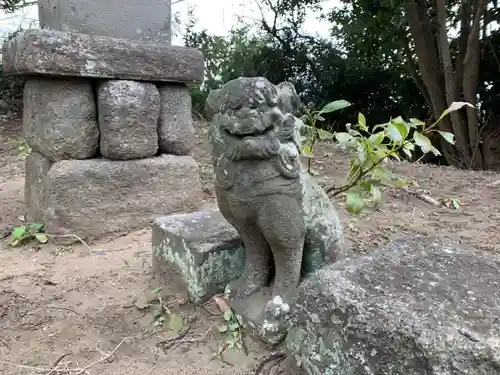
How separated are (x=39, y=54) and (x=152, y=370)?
1.53m

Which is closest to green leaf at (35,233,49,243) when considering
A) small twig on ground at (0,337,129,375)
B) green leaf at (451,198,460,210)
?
small twig on ground at (0,337,129,375)

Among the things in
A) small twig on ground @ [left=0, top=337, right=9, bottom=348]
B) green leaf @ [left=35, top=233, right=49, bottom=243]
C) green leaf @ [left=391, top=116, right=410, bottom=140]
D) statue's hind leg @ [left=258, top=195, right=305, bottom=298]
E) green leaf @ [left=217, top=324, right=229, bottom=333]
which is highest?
green leaf @ [left=391, top=116, right=410, bottom=140]

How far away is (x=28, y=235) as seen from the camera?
7.98 ft

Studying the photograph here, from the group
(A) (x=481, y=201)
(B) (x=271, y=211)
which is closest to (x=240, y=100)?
(B) (x=271, y=211)

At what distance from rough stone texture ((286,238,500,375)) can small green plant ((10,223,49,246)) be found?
1.62 m

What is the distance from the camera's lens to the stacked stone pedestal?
2314 mm

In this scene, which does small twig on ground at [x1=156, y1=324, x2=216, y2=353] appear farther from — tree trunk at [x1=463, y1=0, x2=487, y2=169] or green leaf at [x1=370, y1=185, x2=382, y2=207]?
tree trunk at [x1=463, y1=0, x2=487, y2=169]

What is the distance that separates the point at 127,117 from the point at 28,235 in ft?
2.56

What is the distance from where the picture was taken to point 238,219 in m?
1.48

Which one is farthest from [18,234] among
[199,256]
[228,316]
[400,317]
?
[400,317]

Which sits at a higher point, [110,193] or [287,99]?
[287,99]

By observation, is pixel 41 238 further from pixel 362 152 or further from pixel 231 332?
pixel 362 152

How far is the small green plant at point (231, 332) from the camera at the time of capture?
1.52m

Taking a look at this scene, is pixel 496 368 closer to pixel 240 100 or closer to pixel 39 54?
pixel 240 100
